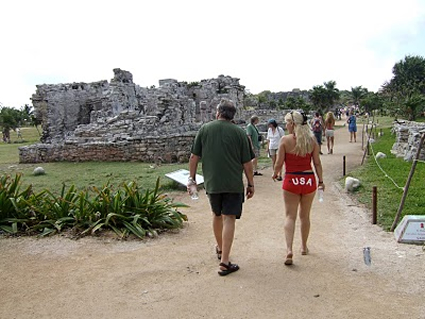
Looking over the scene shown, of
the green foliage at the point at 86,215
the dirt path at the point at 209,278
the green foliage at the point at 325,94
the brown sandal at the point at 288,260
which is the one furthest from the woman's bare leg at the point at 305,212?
the green foliage at the point at 325,94

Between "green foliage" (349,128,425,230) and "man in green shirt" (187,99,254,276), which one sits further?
"green foliage" (349,128,425,230)

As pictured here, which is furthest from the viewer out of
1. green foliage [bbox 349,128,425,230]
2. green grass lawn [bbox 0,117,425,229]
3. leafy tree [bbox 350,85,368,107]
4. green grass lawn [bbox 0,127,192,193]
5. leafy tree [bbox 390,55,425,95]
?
leafy tree [bbox 350,85,368,107]

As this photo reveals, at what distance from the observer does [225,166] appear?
403 centimetres

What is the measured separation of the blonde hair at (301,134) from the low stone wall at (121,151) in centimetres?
874

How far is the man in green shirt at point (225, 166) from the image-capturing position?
403cm

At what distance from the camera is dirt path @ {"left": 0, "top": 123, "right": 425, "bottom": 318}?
3.36 metres

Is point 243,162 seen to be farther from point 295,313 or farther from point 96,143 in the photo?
point 96,143

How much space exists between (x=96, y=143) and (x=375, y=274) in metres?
11.7

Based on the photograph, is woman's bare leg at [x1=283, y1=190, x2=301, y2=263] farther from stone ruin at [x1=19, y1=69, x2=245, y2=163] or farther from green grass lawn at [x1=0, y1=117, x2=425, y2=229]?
stone ruin at [x1=19, y1=69, x2=245, y2=163]

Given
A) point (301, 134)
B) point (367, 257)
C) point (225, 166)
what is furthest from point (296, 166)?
point (367, 257)

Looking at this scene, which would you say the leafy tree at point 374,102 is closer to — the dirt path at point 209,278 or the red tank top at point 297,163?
the dirt path at point 209,278

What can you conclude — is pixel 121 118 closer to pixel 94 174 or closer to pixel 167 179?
pixel 94 174

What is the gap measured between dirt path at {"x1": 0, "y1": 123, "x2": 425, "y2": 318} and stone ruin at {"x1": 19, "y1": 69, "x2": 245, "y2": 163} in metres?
7.89

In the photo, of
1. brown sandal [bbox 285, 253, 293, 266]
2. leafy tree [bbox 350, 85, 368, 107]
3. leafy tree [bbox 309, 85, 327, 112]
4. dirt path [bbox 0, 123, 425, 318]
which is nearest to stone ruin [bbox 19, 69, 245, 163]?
dirt path [bbox 0, 123, 425, 318]
